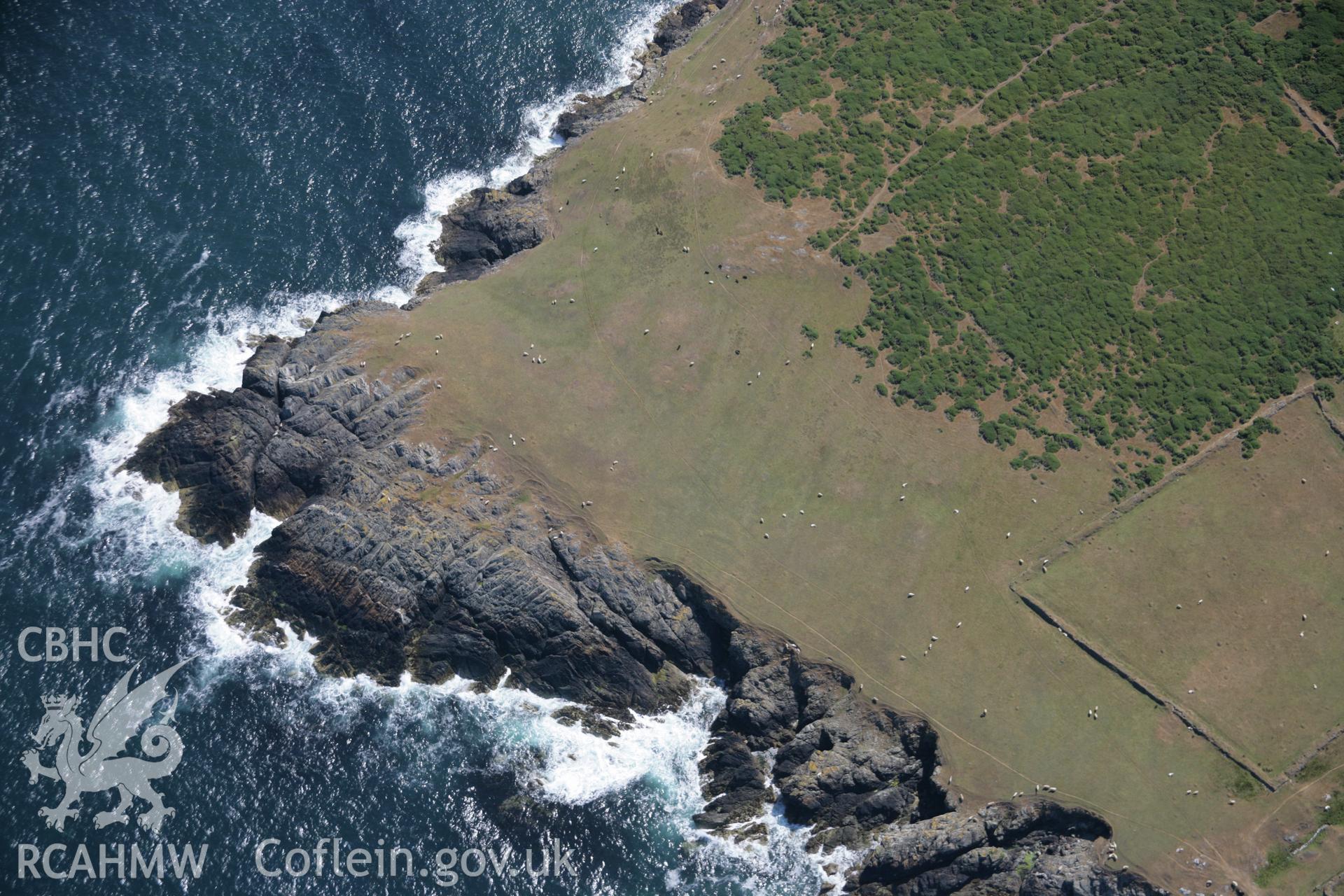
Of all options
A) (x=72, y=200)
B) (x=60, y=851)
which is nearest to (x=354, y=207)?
(x=72, y=200)

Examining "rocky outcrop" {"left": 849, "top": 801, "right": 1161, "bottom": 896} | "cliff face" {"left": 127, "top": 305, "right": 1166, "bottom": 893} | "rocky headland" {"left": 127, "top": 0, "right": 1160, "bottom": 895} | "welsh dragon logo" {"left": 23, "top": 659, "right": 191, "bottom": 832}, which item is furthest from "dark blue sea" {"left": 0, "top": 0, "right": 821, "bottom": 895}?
→ "rocky outcrop" {"left": 849, "top": 801, "right": 1161, "bottom": 896}

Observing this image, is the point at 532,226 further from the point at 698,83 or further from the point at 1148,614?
the point at 1148,614

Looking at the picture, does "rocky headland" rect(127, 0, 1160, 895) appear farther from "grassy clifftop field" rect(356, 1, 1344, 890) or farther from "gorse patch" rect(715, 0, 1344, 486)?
"gorse patch" rect(715, 0, 1344, 486)

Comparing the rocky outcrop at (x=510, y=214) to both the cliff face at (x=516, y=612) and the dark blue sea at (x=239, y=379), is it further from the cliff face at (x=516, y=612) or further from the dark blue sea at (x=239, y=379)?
the cliff face at (x=516, y=612)

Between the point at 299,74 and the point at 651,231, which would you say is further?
the point at 299,74

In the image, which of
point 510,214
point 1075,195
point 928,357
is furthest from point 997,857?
point 510,214

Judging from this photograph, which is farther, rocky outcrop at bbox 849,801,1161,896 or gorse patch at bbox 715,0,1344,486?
gorse patch at bbox 715,0,1344,486

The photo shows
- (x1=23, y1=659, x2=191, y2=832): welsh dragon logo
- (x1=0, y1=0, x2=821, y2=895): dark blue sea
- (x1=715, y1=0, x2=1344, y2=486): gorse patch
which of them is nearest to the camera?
(x1=23, y1=659, x2=191, y2=832): welsh dragon logo
